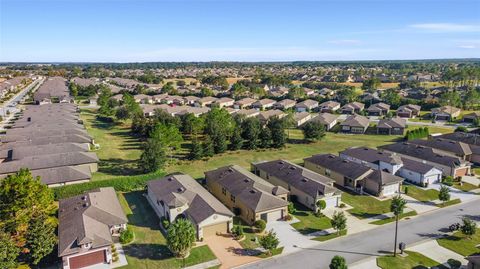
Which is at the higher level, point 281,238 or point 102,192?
point 102,192

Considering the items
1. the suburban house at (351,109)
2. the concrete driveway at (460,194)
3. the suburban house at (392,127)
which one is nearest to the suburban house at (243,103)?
the suburban house at (351,109)

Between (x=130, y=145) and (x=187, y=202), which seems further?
(x=130, y=145)

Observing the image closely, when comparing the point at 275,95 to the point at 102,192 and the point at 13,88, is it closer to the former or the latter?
the point at 102,192

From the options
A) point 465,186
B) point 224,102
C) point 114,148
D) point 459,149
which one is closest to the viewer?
point 465,186

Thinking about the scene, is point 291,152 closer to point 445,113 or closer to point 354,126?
point 354,126

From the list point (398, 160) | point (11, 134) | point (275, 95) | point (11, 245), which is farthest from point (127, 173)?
point (275, 95)

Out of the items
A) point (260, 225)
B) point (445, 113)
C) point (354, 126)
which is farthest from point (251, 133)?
point (445, 113)
